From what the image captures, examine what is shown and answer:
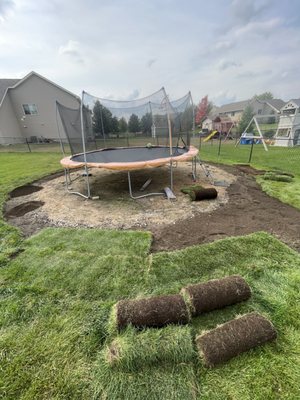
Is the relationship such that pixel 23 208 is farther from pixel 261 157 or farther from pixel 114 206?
pixel 261 157

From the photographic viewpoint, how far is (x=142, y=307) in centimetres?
155

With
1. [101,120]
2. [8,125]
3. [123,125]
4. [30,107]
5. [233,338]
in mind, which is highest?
[30,107]

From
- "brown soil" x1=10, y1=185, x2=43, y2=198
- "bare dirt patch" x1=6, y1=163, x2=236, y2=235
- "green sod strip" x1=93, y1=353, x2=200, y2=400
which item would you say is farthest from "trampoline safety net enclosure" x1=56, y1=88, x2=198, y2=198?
"green sod strip" x1=93, y1=353, x2=200, y2=400

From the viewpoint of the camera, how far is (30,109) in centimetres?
1639

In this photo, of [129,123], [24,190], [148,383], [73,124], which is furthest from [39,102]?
[148,383]

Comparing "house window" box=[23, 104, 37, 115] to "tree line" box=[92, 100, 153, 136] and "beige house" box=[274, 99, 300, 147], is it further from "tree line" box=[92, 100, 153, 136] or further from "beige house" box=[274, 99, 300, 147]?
"beige house" box=[274, 99, 300, 147]

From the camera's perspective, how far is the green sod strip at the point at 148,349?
1.32m

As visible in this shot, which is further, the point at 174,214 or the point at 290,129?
the point at 290,129

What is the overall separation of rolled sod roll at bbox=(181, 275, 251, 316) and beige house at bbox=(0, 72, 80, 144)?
17930 millimetres

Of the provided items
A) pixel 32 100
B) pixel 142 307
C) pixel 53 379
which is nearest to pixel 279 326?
pixel 142 307

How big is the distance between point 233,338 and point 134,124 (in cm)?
668

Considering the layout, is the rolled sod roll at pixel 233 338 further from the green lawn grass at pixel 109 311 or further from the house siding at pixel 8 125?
the house siding at pixel 8 125

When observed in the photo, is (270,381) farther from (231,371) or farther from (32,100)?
(32,100)

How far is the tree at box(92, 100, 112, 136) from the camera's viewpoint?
20.5 ft
